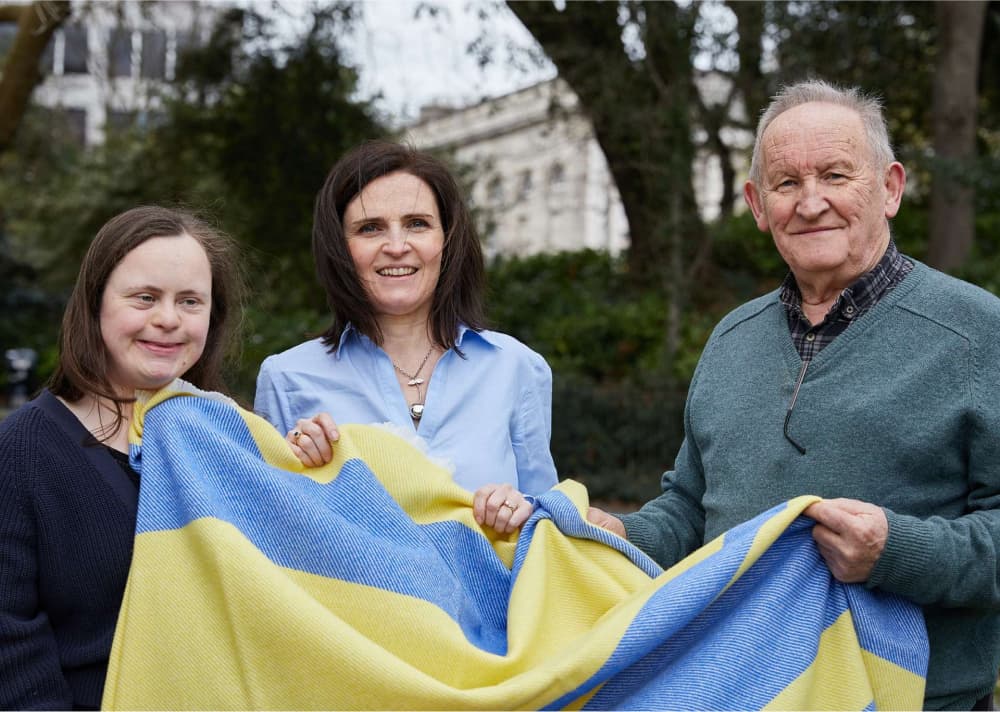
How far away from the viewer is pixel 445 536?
104 inches

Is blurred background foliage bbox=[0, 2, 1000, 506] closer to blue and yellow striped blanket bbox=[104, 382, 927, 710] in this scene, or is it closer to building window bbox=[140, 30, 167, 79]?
building window bbox=[140, 30, 167, 79]

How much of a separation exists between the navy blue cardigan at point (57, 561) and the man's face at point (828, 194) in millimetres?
1708

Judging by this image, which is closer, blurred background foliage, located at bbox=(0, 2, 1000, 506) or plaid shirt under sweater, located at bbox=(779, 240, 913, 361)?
plaid shirt under sweater, located at bbox=(779, 240, 913, 361)

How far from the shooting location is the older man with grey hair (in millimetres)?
2393

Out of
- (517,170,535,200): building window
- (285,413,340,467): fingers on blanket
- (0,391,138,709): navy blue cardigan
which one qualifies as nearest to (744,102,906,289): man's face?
(285,413,340,467): fingers on blanket

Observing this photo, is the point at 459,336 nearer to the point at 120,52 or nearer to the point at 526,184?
the point at 526,184

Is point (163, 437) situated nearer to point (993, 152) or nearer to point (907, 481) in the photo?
point (907, 481)

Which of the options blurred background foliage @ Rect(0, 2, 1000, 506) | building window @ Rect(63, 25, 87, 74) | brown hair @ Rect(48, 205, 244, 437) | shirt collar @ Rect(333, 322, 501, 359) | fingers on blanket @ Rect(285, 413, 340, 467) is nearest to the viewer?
brown hair @ Rect(48, 205, 244, 437)

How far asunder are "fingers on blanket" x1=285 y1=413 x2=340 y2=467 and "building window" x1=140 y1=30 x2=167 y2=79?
12.0 m

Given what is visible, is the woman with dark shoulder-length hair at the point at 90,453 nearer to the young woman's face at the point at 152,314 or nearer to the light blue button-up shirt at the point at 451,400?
the young woman's face at the point at 152,314

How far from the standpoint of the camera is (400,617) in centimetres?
239

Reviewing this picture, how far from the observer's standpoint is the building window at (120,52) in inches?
555

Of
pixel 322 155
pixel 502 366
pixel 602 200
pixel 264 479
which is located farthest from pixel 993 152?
pixel 264 479

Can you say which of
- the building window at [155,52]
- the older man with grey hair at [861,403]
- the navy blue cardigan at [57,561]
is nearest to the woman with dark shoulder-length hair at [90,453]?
the navy blue cardigan at [57,561]
